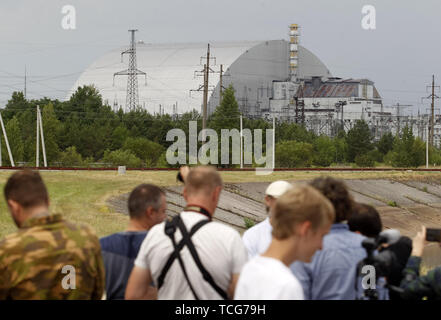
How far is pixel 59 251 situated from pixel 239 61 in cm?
10294

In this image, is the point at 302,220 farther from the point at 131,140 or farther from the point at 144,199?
the point at 131,140

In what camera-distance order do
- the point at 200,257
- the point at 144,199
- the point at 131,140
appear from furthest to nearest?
the point at 131,140 → the point at 144,199 → the point at 200,257

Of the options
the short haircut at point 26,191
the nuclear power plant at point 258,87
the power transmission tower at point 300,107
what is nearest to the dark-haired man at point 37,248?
the short haircut at point 26,191

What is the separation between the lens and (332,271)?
513 cm

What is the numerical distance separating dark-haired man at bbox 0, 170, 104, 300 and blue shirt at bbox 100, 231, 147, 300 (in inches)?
37.6

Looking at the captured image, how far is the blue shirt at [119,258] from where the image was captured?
569cm

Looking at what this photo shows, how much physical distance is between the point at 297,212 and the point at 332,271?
4.52 feet

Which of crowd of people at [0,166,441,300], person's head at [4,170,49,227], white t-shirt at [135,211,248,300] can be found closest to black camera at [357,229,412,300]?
crowd of people at [0,166,441,300]

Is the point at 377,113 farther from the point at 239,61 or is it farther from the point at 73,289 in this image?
the point at 73,289

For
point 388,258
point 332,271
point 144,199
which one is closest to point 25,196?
point 144,199

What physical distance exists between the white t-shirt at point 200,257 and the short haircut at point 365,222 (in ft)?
3.29

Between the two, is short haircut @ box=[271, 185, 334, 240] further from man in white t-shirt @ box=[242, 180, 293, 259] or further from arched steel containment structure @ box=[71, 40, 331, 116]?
arched steel containment structure @ box=[71, 40, 331, 116]

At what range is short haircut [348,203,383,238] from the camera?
548 centimetres
